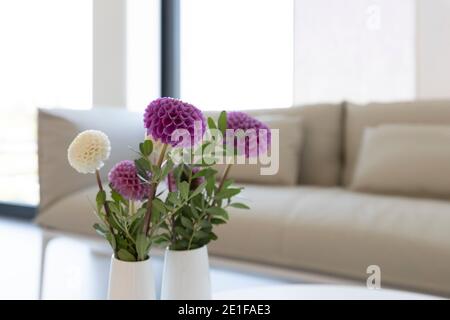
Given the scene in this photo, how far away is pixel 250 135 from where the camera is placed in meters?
0.50

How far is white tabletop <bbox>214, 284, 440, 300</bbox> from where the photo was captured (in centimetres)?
62

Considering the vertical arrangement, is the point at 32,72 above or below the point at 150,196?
above

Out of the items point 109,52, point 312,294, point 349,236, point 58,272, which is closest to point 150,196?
point 312,294

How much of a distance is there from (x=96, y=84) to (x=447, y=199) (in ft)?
7.22

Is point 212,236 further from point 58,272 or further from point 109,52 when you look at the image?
point 109,52

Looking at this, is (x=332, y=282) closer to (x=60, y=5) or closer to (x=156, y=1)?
(x=156, y=1)

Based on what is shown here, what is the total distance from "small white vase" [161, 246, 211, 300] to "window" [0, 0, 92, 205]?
104 inches

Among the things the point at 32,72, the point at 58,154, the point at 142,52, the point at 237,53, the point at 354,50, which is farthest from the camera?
the point at 32,72

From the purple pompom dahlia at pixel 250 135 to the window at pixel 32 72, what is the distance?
2.62 meters

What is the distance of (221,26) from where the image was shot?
2822mm

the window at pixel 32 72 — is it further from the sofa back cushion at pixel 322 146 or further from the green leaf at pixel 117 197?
the green leaf at pixel 117 197

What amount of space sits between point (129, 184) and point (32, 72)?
10.2 ft

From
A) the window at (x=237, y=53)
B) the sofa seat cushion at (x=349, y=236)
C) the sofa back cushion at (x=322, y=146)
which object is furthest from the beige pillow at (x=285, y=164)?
the window at (x=237, y=53)
